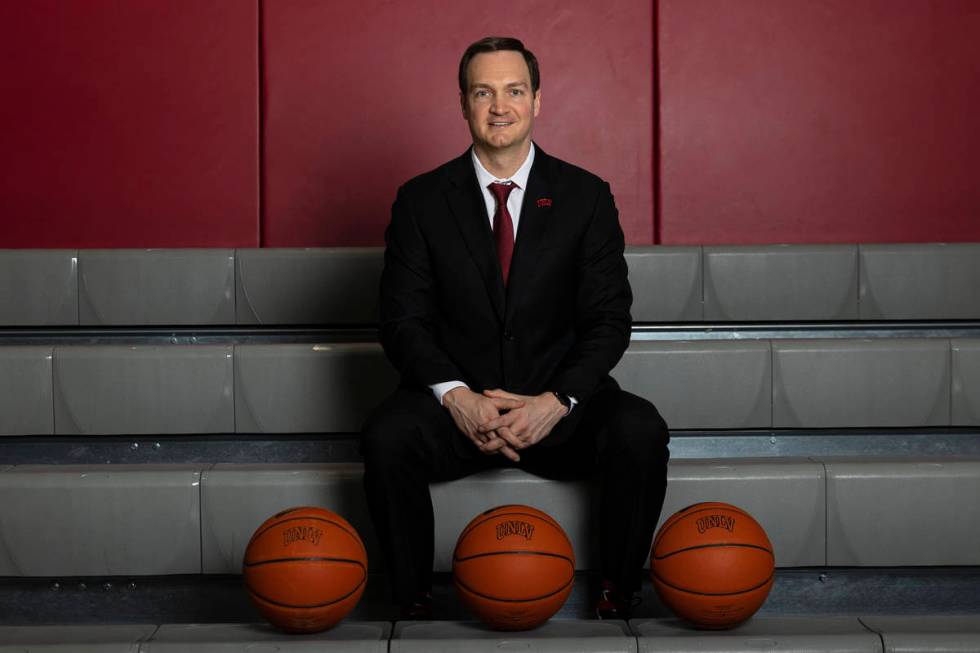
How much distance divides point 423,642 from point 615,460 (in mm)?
402

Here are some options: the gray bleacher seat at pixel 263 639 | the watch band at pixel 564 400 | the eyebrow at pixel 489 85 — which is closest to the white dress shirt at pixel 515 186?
the eyebrow at pixel 489 85

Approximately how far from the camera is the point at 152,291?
2506 millimetres

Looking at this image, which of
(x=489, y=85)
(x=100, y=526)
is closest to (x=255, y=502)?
(x=100, y=526)

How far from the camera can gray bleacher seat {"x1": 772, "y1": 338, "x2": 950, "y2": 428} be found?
210 cm

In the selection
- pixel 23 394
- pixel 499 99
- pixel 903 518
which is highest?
pixel 499 99

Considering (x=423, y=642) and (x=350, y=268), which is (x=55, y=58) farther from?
(x=423, y=642)

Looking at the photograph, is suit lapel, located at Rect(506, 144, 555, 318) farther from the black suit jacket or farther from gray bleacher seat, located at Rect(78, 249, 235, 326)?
gray bleacher seat, located at Rect(78, 249, 235, 326)

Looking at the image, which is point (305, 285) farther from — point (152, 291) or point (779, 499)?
point (779, 499)

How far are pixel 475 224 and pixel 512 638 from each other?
744 mm

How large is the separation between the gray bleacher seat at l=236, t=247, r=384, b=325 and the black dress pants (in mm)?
810

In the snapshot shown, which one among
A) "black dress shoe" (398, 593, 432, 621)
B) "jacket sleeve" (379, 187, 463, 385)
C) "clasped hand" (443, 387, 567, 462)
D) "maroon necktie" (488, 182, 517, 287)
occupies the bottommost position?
"black dress shoe" (398, 593, 432, 621)

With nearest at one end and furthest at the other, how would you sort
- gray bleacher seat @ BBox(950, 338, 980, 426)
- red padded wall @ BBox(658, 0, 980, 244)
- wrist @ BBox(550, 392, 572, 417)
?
wrist @ BBox(550, 392, 572, 417) < gray bleacher seat @ BBox(950, 338, 980, 426) < red padded wall @ BBox(658, 0, 980, 244)

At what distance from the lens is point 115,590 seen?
186cm

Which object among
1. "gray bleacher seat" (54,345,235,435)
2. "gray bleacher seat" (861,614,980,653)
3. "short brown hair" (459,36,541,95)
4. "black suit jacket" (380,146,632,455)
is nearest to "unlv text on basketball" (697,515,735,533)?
"gray bleacher seat" (861,614,980,653)
